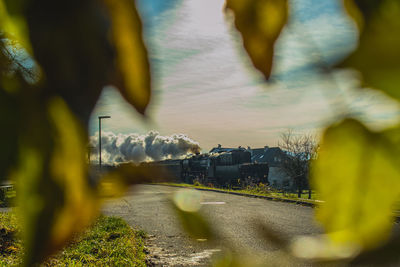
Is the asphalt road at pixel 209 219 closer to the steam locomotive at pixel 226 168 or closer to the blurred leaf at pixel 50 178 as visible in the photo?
the blurred leaf at pixel 50 178

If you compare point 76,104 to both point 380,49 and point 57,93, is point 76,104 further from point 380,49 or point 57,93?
point 380,49

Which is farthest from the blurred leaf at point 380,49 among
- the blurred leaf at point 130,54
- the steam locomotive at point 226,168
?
the steam locomotive at point 226,168

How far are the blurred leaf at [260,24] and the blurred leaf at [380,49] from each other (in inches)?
2.2

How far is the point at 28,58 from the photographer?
254 millimetres

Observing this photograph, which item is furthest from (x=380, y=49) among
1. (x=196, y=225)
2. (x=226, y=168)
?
(x=226, y=168)

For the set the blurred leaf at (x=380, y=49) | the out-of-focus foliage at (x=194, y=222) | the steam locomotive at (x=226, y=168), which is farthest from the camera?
the steam locomotive at (x=226, y=168)

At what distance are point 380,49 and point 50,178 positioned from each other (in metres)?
0.20

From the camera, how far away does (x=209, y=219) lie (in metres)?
0.30

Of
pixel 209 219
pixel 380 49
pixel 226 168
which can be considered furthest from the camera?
pixel 226 168

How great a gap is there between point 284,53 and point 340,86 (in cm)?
5

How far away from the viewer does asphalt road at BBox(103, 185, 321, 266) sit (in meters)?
0.27

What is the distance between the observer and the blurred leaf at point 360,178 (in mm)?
190

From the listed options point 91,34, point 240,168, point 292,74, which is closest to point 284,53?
point 292,74

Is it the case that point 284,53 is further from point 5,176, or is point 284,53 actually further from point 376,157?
point 5,176
